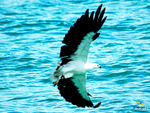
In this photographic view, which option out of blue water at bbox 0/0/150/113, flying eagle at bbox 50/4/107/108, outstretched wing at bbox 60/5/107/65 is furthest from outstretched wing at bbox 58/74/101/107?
blue water at bbox 0/0/150/113

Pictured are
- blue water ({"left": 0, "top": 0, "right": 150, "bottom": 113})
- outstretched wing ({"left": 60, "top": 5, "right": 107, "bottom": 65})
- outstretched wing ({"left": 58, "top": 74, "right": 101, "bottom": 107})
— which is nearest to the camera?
outstretched wing ({"left": 60, "top": 5, "right": 107, "bottom": 65})

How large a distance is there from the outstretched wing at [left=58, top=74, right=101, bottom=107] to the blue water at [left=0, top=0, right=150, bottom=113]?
1.23m

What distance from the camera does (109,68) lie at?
11492mm

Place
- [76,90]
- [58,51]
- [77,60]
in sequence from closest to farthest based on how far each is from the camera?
[77,60] < [76,90] < [58,51]

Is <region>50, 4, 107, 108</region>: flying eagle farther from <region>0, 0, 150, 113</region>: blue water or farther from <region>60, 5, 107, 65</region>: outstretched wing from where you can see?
<region>0, 0, 150, 113</region>: blue water

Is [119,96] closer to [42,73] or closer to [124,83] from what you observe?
[124,83]

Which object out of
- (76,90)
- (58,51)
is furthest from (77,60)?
(58,51)

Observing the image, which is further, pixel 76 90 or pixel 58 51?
pixel 58 51

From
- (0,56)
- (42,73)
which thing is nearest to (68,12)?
(0,56)

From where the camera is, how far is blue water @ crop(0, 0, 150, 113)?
31.5ft

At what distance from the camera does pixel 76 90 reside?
8.05 meters

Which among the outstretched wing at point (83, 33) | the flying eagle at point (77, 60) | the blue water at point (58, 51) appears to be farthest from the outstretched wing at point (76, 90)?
the blue water at point (58, 51)

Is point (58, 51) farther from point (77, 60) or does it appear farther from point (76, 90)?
Result: point (77, 60)

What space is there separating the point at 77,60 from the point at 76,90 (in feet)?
2.64
